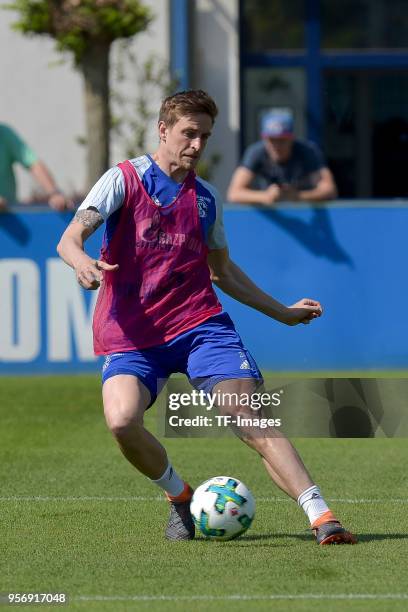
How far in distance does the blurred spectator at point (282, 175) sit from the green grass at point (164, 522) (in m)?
2.95

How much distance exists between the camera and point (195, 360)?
263 inches

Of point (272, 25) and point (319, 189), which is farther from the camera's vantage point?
point (272, 25)

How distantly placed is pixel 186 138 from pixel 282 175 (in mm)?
6747

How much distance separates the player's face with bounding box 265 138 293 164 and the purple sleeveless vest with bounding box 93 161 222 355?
643 centimetres

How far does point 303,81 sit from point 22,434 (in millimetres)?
12079

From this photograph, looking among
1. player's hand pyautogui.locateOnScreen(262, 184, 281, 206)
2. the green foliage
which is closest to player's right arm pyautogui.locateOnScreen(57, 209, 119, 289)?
player's hand pyautogui.locateOnScreen(262, 184, 281, 206)

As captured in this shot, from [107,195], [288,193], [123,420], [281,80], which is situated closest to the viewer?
[123,420]

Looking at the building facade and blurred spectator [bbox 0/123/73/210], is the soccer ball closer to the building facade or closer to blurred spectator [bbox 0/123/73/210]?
blurred spectator [bbox 0/123/73/210]

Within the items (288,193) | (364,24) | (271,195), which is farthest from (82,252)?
(364,24)

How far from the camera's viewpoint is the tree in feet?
60.3

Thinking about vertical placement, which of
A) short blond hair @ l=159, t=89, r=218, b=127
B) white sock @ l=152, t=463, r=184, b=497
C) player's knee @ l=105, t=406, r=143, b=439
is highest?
short blond hair @ l=159, t=89, r=218, b=127

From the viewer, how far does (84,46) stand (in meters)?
18.6

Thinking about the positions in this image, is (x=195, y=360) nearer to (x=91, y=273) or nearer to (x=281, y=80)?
(x=91, y=273)

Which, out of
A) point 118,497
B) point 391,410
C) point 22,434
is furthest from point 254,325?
point 391,410
